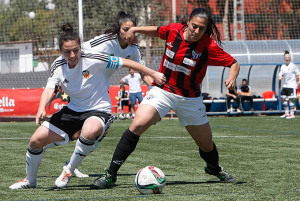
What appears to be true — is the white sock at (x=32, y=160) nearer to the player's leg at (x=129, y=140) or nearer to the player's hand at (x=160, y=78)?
the player's leg at (x=129, y=140)

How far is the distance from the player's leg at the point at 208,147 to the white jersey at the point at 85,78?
102 centimetres

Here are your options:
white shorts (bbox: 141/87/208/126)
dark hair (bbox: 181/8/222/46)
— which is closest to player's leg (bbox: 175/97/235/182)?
white shorts (bbox: 141/87/208/126)

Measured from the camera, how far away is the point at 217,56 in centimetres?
604

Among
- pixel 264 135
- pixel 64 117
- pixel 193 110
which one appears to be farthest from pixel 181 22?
pixel 264 135

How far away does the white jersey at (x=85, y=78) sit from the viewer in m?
5.79

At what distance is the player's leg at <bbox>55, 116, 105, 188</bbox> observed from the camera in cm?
564

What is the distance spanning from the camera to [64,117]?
579 cm

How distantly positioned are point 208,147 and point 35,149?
Result: 1904mm

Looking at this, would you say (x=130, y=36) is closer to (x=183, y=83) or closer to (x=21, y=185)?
(x=183, y=83)

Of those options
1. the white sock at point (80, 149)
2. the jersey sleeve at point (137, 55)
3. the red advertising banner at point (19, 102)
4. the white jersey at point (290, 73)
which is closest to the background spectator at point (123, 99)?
the red advertising banner at point (19, 102)

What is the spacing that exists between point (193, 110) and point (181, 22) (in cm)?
105

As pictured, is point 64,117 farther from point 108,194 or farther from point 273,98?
point 273,98

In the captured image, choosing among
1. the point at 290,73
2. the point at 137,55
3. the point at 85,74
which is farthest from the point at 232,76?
the point at 290,73

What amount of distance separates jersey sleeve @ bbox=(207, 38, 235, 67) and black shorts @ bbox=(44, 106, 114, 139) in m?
1.29
